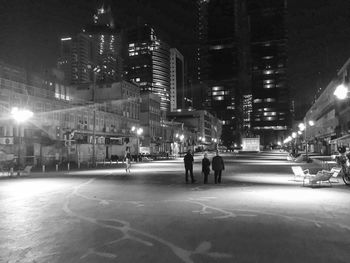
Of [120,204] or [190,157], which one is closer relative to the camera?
[120,204]

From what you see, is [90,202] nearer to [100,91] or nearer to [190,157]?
[190,157]

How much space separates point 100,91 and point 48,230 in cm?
7991

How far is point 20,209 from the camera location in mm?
12859

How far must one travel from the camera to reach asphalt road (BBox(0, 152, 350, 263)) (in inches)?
285

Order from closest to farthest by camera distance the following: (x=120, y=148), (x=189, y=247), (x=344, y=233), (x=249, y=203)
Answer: (x=189, y=247), (x=344, y=233), (x=249, y=203), (x=120, y=148)

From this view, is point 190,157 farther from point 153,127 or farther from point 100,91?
point 153,127

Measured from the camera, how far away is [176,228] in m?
9.60

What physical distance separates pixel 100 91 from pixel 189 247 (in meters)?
82.2

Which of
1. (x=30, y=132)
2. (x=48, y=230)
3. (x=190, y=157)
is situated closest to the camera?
(x=48, y=230)

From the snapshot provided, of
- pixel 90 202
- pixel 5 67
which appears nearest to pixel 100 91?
pixel 5 67

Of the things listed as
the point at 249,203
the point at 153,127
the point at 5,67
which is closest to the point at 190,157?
the point at 249,203

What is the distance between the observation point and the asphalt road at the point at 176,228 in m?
7.25

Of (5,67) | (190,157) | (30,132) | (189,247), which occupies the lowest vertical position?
(189,247)

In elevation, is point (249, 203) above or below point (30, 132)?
below
